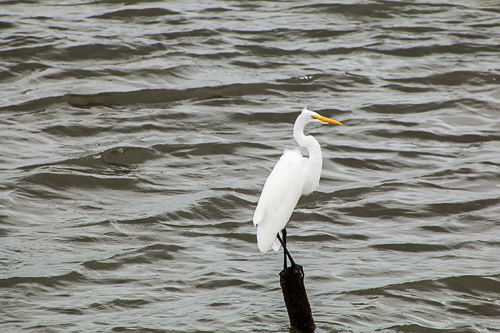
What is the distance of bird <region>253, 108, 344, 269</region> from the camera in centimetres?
443

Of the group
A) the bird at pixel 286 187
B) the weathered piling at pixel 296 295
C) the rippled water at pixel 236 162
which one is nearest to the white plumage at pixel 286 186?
the bird at pixel 286 187

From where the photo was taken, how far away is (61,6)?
13.7 m

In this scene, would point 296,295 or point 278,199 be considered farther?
point 278,199

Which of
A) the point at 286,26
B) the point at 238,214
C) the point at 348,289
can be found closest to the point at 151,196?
the point at 238,214

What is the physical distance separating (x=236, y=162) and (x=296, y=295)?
167 inches

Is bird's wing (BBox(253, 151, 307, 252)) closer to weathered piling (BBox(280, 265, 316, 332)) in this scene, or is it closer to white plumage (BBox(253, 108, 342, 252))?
white plumage (BBox(253, 108, 342, 252))

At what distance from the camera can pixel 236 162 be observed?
328 inches

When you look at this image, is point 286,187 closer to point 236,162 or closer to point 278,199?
point 278,199

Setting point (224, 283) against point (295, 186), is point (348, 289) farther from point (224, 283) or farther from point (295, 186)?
point (295, 186)

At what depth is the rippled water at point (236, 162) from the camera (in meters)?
5.50

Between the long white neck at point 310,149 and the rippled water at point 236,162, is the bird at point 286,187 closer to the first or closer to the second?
the long white neck at point 310,149

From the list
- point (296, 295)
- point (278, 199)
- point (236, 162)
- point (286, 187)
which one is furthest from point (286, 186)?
point (236, 162)

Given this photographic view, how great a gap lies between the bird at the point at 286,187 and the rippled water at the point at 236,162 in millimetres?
977

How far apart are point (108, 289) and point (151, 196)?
196 cm
